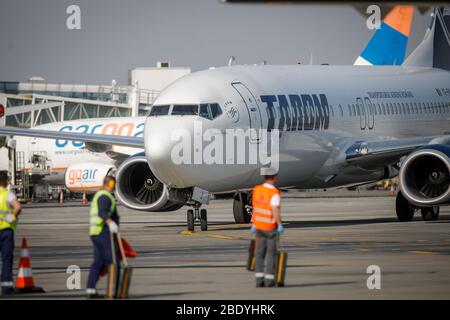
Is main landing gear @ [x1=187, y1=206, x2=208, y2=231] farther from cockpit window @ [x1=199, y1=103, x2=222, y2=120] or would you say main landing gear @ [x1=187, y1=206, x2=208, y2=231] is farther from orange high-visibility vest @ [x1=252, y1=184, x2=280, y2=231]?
orange high-visibility vest @ [x1=252, y1=184, x2=280, y2=231]

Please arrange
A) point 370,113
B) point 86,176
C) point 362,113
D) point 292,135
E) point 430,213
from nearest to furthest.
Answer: point 292,135 < point 430,213 < point 362,113 < point 370,113 < point 86,176

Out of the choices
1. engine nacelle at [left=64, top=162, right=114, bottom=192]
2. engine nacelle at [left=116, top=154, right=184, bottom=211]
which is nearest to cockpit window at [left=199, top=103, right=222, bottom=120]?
engine nacelle at [left=116, top=154, right=184, bottom=211]

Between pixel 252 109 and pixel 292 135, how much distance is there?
1.88m

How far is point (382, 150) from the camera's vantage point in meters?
33.7

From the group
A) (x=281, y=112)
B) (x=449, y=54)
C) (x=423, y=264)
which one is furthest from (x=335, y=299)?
(x=449, y=54)

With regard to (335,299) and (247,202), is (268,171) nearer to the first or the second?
(335,299)

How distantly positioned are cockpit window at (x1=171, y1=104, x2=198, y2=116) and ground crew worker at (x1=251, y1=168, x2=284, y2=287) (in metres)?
11.5

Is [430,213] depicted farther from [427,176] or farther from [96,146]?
[96,146]

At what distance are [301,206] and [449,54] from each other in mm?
8393

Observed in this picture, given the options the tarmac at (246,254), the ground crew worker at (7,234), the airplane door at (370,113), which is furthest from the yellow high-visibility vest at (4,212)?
the airplane door at (370,113)

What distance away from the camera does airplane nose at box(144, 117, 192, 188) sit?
2936 cm

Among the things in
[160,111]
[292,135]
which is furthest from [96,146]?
[160,111]

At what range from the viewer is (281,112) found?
32.3m

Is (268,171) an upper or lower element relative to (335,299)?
upper
